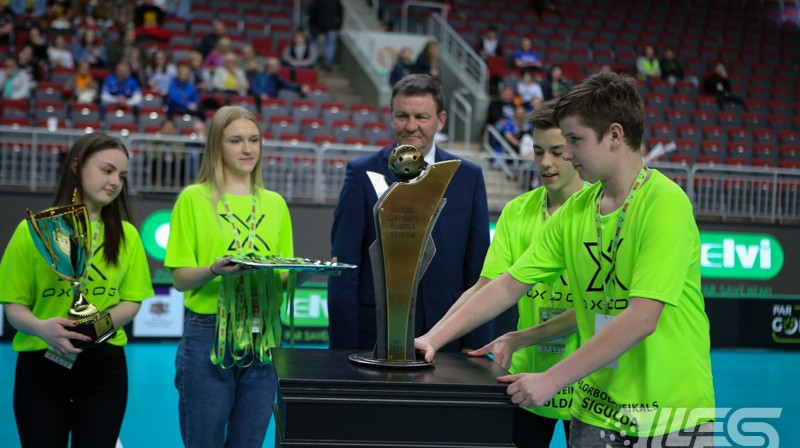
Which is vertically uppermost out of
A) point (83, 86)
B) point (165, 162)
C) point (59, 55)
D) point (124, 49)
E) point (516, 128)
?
point (124, 49)

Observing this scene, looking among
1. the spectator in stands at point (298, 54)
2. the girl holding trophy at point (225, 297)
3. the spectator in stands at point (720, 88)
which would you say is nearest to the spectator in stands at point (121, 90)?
the spectator in stands at point (298, 54)

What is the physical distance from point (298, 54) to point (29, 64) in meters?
4.71

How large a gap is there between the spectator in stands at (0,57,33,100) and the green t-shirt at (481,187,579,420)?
10.9 m

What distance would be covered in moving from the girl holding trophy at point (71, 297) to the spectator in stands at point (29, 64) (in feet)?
33.9

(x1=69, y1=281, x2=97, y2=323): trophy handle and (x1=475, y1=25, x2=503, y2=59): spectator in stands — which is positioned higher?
(x1=475, y1=25, x2=503, y2=59): spectator in stands

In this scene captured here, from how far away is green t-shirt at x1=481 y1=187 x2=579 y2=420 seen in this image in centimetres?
317

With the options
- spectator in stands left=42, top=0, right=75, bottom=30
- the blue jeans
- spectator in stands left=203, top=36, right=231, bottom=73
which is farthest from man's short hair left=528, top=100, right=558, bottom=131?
spectator in stands left=42, top=0, right=75, bottom=30

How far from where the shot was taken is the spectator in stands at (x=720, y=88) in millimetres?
18359

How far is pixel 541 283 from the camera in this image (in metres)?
3.30

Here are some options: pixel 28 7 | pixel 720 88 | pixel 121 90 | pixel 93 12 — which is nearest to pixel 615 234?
pixel 121 90

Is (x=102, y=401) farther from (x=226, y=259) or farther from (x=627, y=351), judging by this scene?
(x=627, y=351)

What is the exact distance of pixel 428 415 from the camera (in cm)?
212

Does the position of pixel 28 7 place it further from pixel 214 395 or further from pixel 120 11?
pixel 214 395

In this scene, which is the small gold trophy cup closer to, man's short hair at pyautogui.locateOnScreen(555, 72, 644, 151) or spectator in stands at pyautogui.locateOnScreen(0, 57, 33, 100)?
man's short hair at pyautogui.locateOnScreen(555, 72, 644, 151)
